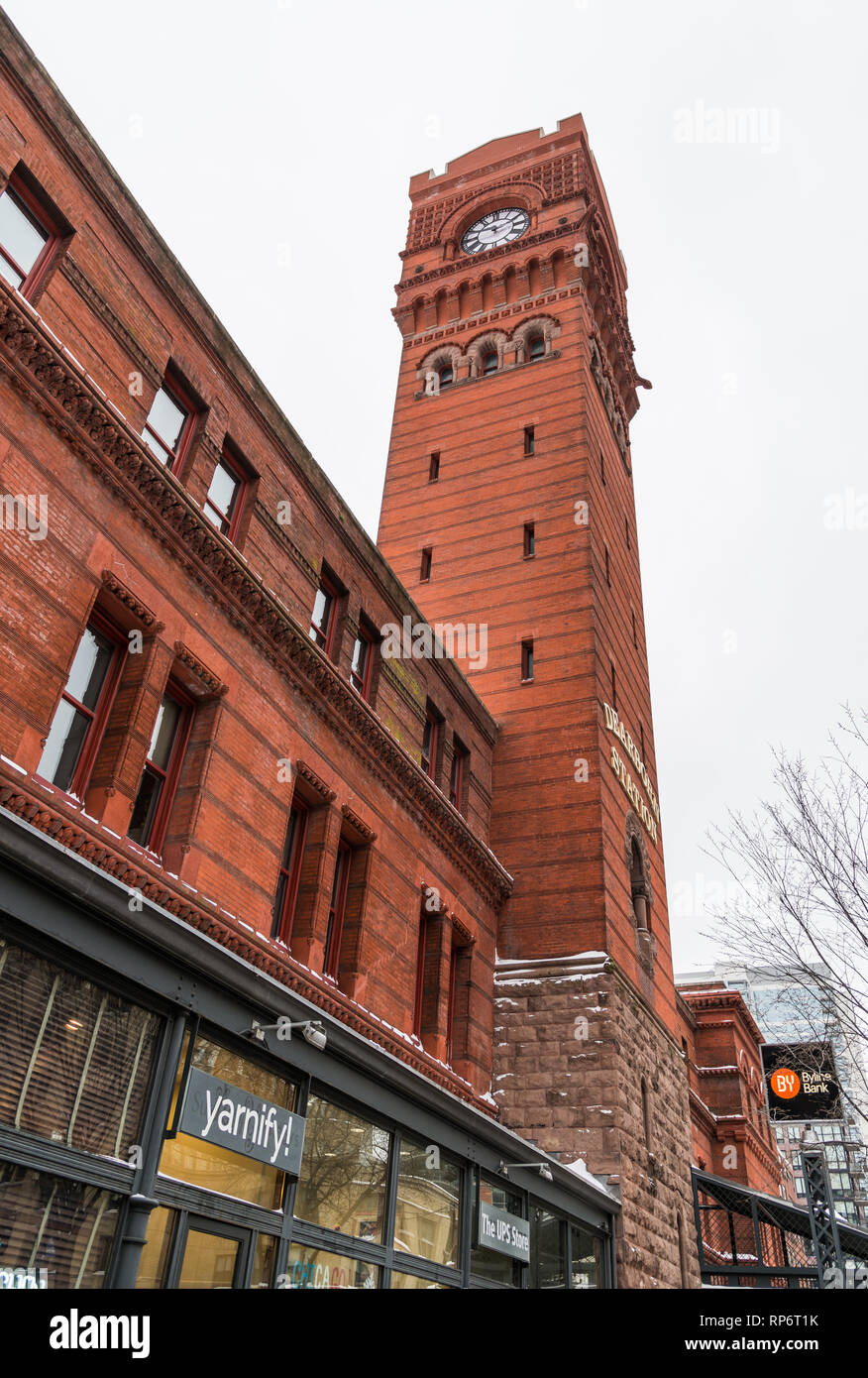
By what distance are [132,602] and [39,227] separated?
4.33 metres

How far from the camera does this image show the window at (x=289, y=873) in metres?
13.8

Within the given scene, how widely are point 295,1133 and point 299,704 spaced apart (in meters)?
6.17

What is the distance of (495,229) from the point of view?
3616cm

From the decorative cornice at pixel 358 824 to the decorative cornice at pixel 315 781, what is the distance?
0.43 m

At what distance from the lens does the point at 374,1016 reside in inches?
590

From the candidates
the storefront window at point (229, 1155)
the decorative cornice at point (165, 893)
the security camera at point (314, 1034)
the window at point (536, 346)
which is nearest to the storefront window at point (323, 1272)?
the storefront window at point (229, 1155)

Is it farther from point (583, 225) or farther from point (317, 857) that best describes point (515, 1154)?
point (583, 225)

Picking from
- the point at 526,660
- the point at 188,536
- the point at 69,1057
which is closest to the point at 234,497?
the point at 188,536

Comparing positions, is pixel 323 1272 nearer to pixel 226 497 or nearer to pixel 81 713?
pixel 81 713

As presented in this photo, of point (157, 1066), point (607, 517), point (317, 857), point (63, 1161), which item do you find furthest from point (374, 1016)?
point (607, 517)

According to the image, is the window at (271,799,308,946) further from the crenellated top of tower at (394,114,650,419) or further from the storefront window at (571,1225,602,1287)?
the crenellated top of tower at (394,114,650,419)

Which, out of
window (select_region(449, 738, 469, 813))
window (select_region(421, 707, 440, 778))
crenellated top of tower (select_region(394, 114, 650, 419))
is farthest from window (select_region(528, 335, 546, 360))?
window (select_region(421, 707, 440, 778))

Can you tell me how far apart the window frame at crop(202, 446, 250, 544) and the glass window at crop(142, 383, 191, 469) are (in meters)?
0.68

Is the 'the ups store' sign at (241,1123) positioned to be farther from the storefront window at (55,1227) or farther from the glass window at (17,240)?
the glass window at (17,240)
